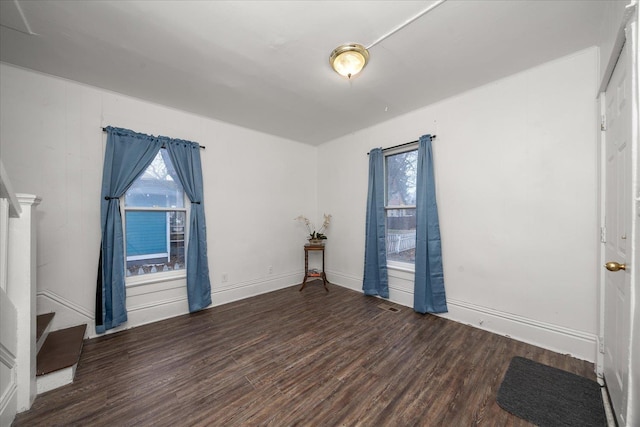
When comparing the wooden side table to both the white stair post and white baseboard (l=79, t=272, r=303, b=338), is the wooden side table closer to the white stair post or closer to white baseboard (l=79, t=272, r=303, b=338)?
white baseboard (l=79, t=272, r=303, b=338)

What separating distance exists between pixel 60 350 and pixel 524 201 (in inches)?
177

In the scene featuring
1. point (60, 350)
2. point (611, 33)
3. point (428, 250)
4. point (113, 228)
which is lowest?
point (60, 350)

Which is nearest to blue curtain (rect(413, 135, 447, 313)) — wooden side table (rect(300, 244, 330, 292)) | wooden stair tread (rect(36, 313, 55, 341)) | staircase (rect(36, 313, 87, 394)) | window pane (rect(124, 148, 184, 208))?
wooden side table (rect(300, 244, 330, 292))

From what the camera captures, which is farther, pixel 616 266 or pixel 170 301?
pixel 170 301

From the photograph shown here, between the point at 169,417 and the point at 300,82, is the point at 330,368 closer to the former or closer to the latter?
the point at 169,417

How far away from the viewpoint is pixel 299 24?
171 centimetres

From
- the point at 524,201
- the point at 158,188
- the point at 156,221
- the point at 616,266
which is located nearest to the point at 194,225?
the point at 156,221

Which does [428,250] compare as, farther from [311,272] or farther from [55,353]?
[55,353]

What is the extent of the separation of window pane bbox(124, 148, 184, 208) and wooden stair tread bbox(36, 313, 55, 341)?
4.08ft

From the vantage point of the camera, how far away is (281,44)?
1.90 m

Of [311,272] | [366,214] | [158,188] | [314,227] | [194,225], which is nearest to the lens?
[158,188]

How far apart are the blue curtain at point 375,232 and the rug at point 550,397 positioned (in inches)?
71.3

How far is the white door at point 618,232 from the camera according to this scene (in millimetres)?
1153

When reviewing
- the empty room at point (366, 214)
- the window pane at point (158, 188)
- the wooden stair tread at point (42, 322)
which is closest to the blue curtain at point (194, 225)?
the empty room at point (366, 214)
